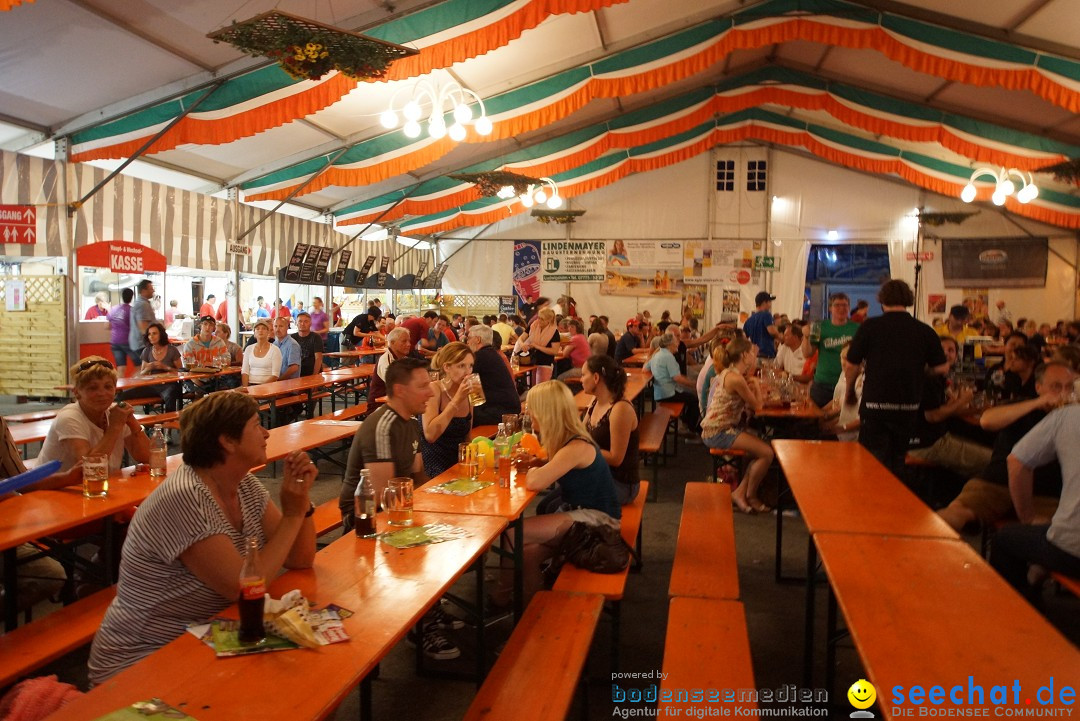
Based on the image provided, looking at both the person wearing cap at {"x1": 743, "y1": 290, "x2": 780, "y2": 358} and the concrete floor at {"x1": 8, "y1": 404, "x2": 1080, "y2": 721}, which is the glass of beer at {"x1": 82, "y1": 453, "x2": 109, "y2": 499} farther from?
the person wearing cap at {"x1": 743, "y1": 290, "x2": 780, "y2": 358}

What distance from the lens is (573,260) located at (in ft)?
61.0

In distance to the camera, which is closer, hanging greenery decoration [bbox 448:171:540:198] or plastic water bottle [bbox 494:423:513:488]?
plastic water bottle [bbox 494:423:513:488]

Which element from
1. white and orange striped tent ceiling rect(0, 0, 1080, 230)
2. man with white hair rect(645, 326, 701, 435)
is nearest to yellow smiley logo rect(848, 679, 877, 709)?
white and orange striped tent ceiling rect(0, 0, 1080, 230)

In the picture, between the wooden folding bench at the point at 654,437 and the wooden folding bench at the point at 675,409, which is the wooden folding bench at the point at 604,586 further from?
the wooden folding bench at the point at 675,409

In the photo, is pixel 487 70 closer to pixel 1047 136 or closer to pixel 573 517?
pixel 573 517

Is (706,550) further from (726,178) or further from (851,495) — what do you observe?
(726,178)

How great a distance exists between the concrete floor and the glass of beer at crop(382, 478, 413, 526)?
0.80 metres

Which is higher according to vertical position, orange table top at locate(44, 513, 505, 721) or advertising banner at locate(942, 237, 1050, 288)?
advertising banner at locate(942, 237, 1050, 288)

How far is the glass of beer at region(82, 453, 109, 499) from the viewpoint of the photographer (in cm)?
308

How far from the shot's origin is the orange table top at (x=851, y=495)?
2637mm

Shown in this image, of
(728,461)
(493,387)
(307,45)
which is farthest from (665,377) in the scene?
(307,45)

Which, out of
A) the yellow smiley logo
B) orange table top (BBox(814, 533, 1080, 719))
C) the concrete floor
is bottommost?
the concrete floor

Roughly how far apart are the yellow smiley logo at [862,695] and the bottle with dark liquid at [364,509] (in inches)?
70.1

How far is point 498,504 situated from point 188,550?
1.29 m
